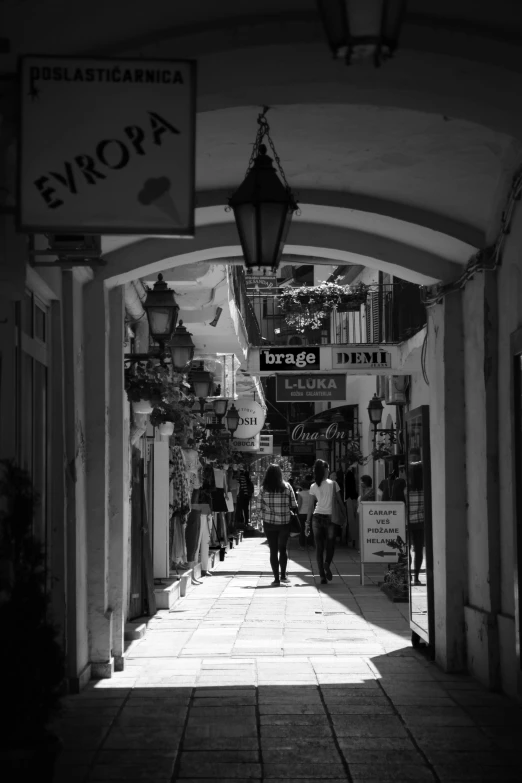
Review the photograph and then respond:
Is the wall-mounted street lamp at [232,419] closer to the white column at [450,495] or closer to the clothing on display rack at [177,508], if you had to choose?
the clothing on display rack at [177,508]

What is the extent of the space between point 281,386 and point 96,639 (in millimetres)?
11596

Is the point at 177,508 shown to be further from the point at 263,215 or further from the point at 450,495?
the point at 263,215

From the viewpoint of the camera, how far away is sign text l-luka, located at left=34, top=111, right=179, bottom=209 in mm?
4988

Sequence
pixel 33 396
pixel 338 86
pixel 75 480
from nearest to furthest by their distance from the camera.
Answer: pixel 338 86 → pixel 33 396 → pixel 75 480

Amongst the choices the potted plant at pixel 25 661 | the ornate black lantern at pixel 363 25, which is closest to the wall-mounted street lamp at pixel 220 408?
the potted plant at pixel 25 661

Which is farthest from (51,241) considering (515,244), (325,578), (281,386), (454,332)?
(281,386)

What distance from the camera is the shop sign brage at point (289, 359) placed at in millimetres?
18094

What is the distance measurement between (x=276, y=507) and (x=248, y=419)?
882 cm

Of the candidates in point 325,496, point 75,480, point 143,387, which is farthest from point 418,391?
point 75,480

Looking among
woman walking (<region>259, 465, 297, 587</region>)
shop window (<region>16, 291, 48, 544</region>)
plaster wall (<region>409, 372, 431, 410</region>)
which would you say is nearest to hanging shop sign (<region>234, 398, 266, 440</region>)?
plaster wall (<region>409, 372, 431, 410</region>)

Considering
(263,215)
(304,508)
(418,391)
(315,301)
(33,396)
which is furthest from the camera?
(304,508)

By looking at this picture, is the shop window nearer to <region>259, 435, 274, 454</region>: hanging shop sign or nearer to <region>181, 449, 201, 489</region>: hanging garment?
<region>181, 449, 201, 489</region>: hanging garment

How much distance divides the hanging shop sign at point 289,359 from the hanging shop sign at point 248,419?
242 inches

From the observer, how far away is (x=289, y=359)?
60.0 feet
